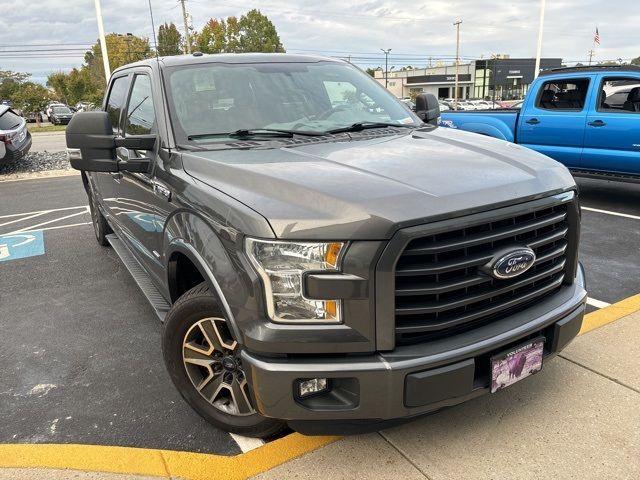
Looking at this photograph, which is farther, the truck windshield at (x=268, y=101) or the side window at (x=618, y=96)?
the side window at (x=618, y=96)

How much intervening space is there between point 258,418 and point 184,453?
1.40 feet

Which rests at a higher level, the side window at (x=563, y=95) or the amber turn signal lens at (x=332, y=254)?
the side window at (x=563, y=95)

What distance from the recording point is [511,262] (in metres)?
2.30

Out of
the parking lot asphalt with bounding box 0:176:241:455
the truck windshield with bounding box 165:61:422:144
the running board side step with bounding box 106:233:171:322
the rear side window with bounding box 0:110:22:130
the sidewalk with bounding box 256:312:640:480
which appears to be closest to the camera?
the sidewalk with bounding box 256:312:640:480

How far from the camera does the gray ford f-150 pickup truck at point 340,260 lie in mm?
2107

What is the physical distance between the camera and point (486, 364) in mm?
2350

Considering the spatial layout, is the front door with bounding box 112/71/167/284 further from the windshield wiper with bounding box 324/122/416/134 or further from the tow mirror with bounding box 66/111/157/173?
the windshield wiper with bounding box 324/122/416/134

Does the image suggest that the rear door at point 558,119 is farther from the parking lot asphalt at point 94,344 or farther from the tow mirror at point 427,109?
the tow mirror at point 427,109

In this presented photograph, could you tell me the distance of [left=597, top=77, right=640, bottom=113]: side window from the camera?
24.3ft

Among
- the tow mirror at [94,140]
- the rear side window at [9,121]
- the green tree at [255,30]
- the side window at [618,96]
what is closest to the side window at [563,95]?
the side window at [618,96]

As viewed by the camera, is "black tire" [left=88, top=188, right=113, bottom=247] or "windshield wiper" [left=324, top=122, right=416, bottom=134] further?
"black tire" [left=88, top=188, right=113, bottom=247]

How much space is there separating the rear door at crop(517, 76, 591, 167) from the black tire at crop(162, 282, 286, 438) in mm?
6799

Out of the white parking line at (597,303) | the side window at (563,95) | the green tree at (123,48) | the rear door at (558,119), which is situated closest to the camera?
the white parking line at (597,303)

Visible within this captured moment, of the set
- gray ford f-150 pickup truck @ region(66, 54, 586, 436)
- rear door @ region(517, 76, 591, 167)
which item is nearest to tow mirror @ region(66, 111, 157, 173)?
gray ford f-150 pickup truck @ region(66, 54, 586, 436)
